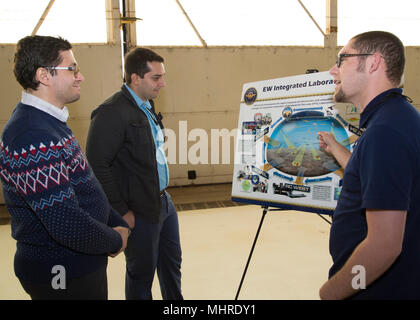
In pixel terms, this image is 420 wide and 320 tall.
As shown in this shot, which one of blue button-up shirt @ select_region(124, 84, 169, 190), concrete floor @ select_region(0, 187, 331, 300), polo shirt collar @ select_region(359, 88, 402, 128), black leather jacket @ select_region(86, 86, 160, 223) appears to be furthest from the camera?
concrete floor @ select_region(0, 187, 331, 300)

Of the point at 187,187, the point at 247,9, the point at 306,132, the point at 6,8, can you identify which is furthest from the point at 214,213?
the point at 6,8

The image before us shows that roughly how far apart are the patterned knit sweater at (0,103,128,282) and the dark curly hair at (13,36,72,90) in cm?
11

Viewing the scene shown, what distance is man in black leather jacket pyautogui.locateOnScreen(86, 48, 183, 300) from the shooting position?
6.90ft

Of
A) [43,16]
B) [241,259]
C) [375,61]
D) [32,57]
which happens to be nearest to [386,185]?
[375,61]

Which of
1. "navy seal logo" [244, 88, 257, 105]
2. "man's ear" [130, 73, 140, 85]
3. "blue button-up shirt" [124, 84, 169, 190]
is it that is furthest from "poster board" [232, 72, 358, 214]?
"man's ear" [130, 73, 140, 85]

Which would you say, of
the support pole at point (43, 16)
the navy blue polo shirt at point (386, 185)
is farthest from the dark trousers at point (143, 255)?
the support pole at point (43, 16)

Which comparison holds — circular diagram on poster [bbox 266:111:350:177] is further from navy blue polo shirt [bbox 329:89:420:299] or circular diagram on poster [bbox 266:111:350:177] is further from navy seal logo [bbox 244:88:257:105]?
navy blue polo shirt [bbox 329:89:420:299]

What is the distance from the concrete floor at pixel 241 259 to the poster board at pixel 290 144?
35.4 inches

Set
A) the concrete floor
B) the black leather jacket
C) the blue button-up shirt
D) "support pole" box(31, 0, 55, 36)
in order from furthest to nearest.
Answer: "support pole" box(31, 0, 55, 36), the concrete floor, the blue button-up shirt, the black leather jacket

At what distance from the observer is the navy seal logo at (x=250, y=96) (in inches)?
101

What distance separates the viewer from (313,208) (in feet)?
7.28

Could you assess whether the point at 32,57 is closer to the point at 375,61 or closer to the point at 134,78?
the point at 134,78

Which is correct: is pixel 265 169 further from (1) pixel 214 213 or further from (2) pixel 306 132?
(1) pixel 214 213

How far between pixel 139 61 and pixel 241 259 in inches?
85.3
